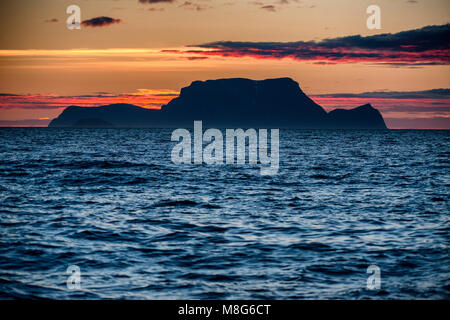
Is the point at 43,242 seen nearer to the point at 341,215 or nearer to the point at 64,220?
the point at 64,220

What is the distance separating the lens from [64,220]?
17.8 metres

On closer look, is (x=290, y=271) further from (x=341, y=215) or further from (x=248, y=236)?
(x=341, y=215)

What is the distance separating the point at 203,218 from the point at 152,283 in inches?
304

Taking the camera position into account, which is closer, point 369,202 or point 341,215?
point 341,215

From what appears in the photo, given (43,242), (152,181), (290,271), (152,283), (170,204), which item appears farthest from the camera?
(152,181)

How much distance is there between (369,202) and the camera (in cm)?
2241

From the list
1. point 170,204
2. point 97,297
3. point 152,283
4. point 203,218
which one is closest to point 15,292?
point 97,297
